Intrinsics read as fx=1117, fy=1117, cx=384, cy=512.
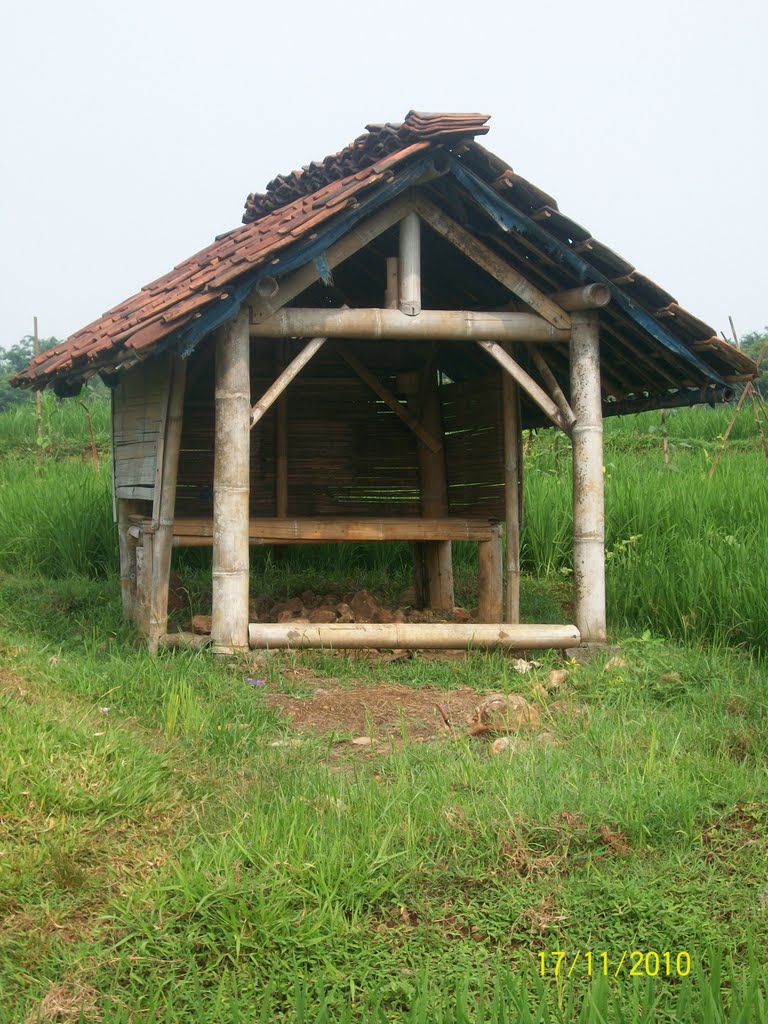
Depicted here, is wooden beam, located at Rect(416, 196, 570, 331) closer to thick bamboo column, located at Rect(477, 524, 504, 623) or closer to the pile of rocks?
thick bamboo column, located at Rect(477, 524, 504, 623)

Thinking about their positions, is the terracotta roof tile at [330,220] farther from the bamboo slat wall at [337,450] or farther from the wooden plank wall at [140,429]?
the bamboo slat wall at [337,450]

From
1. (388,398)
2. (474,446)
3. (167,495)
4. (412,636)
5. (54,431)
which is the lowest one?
(412,636)

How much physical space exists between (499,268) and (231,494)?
2212 millimetres

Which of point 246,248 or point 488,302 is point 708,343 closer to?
point 488,302

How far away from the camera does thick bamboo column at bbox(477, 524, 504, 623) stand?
7945 mm

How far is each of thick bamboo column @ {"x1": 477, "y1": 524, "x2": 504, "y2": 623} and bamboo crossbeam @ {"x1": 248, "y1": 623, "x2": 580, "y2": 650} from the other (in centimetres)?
102

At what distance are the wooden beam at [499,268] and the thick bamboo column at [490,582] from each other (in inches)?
64.9

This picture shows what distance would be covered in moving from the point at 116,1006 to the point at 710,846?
2120 mm

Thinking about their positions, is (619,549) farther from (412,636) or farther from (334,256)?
(334,256)

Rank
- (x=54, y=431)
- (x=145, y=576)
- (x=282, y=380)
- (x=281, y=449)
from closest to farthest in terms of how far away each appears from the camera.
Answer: (x=282, y=380) → (x=145, y=576) → (x=281, y=449) → (x=54, y=431)

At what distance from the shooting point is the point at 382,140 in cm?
645

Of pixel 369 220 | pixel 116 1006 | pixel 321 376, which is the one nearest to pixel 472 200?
pixel 369 220

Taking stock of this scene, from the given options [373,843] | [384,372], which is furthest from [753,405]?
[373,843]

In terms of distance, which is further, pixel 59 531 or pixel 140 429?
pixel 59 531
